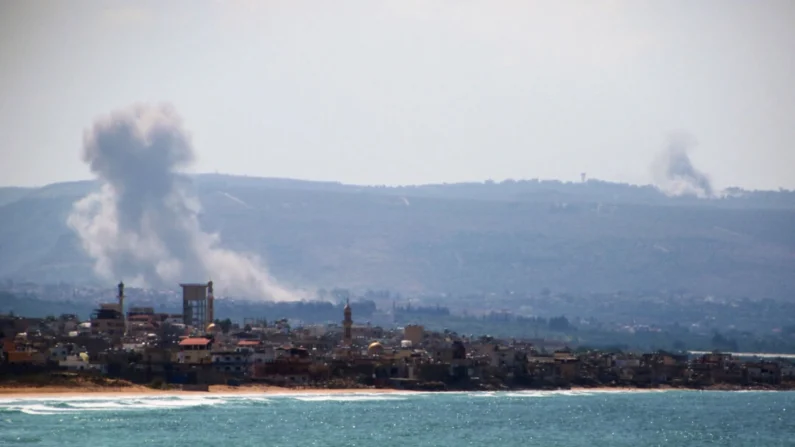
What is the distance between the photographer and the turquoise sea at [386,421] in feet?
314

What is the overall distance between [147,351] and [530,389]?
3897 centimetres

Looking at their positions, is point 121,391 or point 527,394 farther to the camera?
point 527,394

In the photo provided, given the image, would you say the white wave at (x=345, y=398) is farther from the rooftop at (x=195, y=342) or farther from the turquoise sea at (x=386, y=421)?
the rooftop at (x=195, y=342)

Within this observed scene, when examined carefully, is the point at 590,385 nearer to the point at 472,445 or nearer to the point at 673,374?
the point at 673,374

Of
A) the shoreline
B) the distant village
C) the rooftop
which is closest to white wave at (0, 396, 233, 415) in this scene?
the shoreline

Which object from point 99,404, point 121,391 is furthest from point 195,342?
point 99,404

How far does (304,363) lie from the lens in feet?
502

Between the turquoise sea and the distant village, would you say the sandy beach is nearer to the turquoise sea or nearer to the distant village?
the distant village

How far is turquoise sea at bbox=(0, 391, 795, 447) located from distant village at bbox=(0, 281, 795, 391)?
9180 mm

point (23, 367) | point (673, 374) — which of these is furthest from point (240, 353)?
point (673, 374)

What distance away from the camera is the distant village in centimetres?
14188

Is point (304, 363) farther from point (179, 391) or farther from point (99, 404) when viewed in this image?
point (99, 404)

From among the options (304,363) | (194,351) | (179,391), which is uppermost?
(194,351)

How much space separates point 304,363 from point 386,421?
40.7 meters
